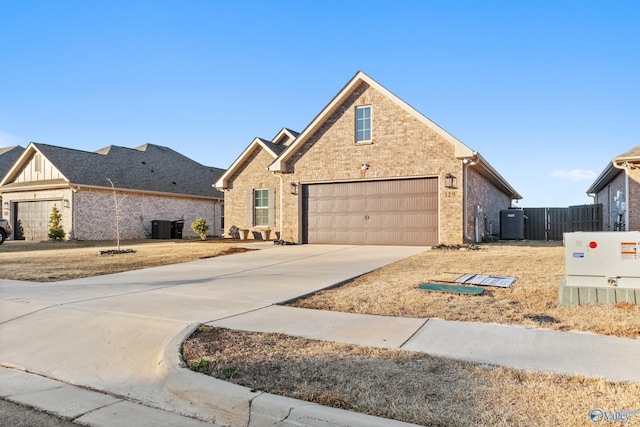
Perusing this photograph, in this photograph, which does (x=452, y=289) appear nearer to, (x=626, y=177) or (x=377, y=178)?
(x=377, y=178)

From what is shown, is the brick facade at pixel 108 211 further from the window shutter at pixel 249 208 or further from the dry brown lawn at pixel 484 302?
the dry brown lawn at pixel 484 302

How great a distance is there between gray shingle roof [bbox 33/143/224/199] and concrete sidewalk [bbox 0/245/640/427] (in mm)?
17781

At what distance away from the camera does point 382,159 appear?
16766 millimetres

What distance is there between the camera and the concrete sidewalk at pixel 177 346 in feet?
11.2

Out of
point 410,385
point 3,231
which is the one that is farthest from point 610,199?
point 3,231

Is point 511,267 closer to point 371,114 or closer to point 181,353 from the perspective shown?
point 181,353

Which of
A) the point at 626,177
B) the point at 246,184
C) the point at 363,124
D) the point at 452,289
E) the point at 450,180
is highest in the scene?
the point at 363,124

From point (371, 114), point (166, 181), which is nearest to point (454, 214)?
point (371, 114)

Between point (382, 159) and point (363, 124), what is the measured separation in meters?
1.74

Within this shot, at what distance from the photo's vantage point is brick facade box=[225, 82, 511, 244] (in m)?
Result: 15.7

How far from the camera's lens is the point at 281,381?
3625 millimetres

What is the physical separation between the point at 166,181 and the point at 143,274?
1911 centimetres

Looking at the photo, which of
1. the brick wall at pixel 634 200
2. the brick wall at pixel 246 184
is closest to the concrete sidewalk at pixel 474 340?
the brick wall at pixel 634 200

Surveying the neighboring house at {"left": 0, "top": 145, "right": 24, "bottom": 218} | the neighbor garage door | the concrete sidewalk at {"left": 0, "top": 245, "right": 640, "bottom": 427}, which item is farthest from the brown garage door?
the neighboring house at {"left": 0, "top": 145, "right": 24, "bottom": 218}
